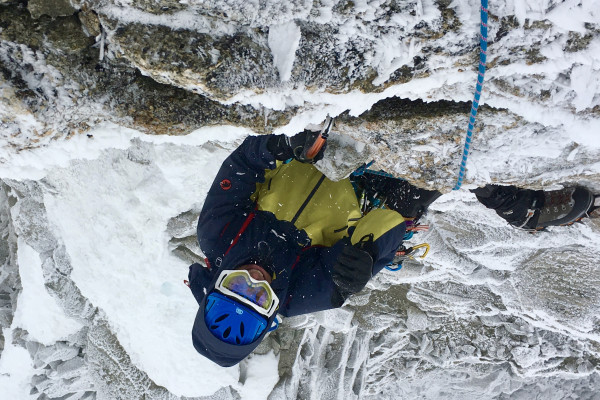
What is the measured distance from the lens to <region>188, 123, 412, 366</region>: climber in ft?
7.48

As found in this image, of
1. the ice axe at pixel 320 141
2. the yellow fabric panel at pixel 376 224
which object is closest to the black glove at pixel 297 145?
the ice axe at pixel 320 141

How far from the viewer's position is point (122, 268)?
404cm

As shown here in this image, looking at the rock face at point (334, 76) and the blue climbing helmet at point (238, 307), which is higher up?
the rock face at point (334, 76)

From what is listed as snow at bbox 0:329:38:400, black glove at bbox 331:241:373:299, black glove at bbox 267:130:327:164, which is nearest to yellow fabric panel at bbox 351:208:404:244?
black glove at bbox 331:241:373:299

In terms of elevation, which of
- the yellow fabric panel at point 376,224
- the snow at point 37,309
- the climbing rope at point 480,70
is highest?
the climbing rope at point 480,70

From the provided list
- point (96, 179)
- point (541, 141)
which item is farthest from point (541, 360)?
point (96, 179)

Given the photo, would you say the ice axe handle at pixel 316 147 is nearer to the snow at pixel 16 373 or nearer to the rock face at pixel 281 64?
the rock face at pixel 281 64

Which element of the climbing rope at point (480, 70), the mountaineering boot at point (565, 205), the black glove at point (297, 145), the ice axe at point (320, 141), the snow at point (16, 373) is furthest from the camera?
the snow at point (16, 373)

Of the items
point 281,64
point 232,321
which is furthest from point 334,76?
point 232,321

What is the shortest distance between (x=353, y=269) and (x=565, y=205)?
5.33ft

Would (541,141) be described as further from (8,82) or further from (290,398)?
(290,398)

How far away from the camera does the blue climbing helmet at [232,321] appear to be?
224 cm

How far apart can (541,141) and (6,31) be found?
2201 mm

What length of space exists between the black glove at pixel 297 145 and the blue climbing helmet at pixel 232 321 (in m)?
0.91
